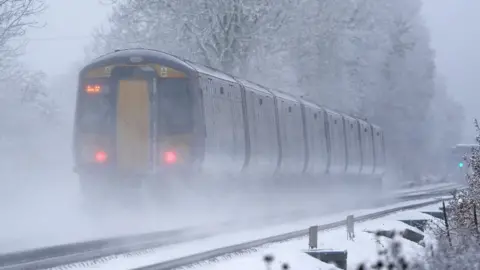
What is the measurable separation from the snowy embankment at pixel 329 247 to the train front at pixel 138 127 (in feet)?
10.8

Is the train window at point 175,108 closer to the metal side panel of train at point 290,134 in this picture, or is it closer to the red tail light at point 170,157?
the red tail light at point 170,157

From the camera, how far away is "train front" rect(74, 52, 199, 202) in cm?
1608

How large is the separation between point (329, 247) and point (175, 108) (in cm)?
496

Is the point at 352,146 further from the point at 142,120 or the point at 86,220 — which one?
the point at 142,120

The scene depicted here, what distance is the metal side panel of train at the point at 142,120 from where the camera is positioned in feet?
52.7

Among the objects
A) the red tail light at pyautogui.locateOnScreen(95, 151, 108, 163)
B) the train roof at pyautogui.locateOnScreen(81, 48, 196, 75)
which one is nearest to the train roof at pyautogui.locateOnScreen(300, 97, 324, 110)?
the train roof at pyautogui.locateOnScreen(81, 48, 196, 75)

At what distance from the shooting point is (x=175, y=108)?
16.2 metres

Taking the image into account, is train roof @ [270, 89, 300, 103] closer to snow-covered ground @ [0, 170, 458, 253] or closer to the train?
snow-covered ground @ [0, 170, 458, 253]

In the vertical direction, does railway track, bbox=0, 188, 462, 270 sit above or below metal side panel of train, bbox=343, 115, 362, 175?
below

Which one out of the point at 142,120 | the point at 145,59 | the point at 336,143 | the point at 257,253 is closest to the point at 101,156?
the point at 142,120

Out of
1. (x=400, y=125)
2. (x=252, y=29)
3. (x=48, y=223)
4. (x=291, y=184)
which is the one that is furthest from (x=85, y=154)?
(x=400, y=125)

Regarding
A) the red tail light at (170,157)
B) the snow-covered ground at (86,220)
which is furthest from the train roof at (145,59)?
the snow-covered ground at (86,220)

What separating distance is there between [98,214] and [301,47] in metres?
20.8

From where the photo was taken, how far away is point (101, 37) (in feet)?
140
